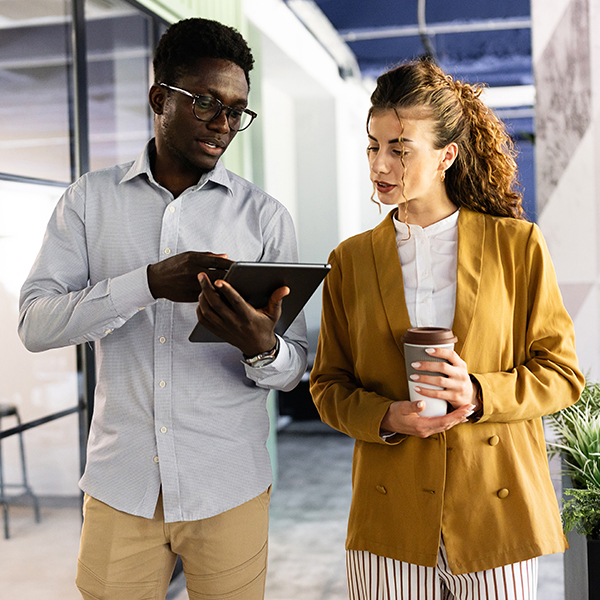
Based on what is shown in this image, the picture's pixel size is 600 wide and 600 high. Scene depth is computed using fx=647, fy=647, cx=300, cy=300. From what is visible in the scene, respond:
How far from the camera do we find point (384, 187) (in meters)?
1.37

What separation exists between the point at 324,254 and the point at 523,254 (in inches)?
217

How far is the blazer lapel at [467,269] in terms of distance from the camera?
1302mm

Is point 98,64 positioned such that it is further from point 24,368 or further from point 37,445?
point 37,445

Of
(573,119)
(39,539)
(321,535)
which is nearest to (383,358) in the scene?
(39,539)

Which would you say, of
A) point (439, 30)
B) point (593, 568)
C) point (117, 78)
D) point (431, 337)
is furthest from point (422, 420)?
point (439, 30)

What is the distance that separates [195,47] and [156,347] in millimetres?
628

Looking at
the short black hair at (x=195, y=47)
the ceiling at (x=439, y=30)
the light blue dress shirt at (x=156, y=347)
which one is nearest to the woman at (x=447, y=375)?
the light blue dress shirt at (x=156, y=347)

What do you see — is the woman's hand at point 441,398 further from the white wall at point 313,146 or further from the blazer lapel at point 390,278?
the white wall at point 313,146

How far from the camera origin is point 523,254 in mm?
1342

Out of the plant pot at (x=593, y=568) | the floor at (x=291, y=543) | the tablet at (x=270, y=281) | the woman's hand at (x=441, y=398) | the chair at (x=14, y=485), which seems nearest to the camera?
the tablet at (x=270, y=281)

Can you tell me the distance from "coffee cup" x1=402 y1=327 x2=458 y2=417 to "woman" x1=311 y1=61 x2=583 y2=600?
2 centimetres

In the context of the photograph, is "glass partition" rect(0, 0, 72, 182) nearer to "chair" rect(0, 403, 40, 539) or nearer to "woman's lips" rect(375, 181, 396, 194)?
"chair" rect(0, 403, 40, 539)

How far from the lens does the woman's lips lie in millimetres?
1365

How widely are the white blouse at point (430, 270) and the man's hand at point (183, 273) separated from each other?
1.51 ft
